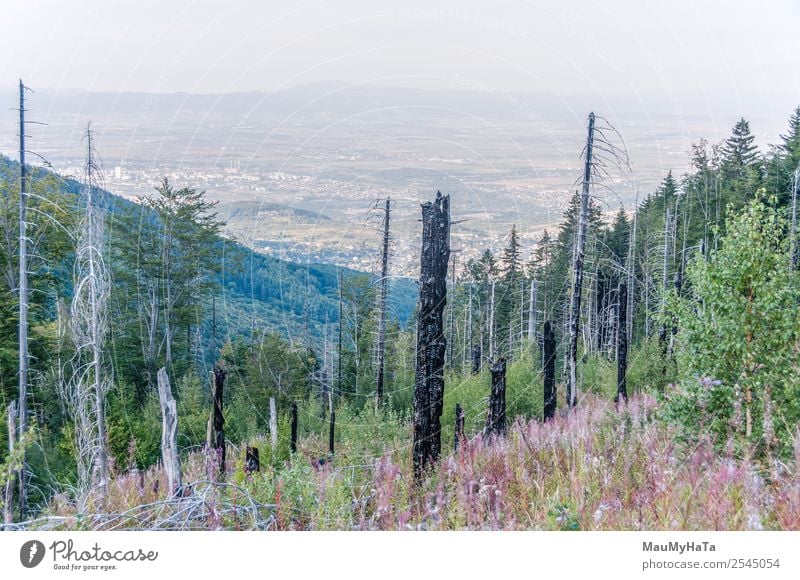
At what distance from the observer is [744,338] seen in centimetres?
683

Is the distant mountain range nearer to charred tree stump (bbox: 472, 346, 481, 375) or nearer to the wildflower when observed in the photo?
charred tree stump (bbox: 472, 346, 481, 375)

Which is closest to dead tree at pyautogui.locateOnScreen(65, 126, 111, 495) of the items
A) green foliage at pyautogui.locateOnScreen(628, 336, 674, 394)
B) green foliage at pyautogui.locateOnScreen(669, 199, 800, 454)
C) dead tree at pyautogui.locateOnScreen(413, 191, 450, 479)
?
dead tree at pyautogui.locateOnScreen(413, 191, 450, 479)

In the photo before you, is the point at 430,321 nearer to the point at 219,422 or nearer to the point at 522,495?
the point at 522,495

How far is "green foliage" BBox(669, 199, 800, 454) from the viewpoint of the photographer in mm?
6562

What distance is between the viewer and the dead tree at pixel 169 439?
256 inches

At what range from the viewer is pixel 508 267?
49062 mm

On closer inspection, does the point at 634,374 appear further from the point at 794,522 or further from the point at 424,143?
the point at 794,522

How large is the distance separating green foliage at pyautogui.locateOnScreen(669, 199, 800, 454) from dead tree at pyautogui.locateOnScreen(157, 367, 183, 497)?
5.43m

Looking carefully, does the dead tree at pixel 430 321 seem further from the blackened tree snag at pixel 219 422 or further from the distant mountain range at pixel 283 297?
the distant mountain range at pixel 283 297

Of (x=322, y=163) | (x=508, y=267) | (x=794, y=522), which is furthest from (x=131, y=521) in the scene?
(x=508, y=267)

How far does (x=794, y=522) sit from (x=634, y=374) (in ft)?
56.0

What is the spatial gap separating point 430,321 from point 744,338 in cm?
355

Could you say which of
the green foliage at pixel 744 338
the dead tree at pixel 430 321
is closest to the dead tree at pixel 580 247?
the green foliage at pixel 744 338

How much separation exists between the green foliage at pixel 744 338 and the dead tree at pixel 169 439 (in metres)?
5.43
